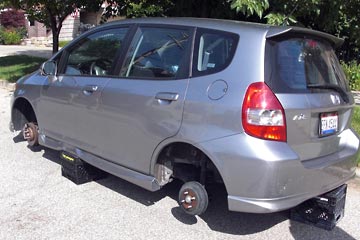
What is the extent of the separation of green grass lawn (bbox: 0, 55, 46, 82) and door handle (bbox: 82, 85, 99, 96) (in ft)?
27.7

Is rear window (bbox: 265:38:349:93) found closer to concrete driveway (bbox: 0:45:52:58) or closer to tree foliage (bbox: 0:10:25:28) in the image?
concrete driveway (bbox: 0:45:52:58)

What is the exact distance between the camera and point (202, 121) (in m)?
3.71

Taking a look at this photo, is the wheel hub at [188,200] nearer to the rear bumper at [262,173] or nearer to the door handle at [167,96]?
the rear bumper at [262,173]

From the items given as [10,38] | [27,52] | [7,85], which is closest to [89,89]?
[7,85]

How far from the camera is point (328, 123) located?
12.8 feet

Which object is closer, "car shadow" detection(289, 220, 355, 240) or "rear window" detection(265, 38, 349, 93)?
"rear window" detection(265, 38, 349, 93)

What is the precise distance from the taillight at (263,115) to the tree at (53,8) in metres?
6.98

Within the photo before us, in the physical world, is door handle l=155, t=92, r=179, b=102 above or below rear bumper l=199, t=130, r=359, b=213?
above

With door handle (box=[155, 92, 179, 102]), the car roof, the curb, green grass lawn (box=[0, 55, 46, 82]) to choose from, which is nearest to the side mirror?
the car roof

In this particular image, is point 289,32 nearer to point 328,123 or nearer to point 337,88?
point 337,88

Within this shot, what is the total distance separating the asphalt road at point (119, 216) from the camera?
13.1ft

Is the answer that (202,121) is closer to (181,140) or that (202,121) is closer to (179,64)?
(181,140)

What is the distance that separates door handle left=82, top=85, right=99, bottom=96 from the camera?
4684 millimetres

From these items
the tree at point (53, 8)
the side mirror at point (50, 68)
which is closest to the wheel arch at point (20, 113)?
the side mirror at point (50, 68)
